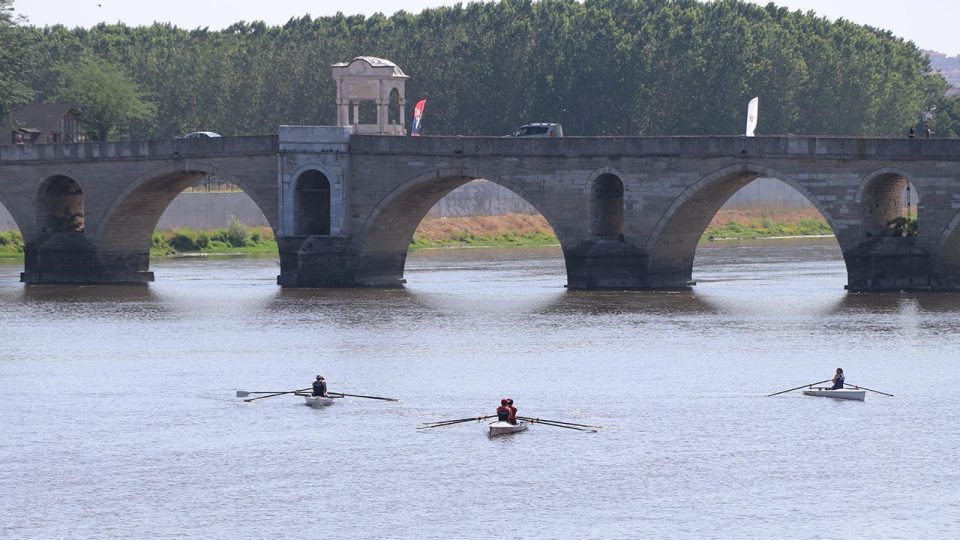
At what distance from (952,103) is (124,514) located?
118457 mm

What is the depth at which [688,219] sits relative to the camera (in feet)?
255

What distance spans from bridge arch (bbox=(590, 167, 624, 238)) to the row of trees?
181 feet

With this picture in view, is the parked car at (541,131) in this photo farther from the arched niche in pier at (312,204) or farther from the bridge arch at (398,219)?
the arched niche in pier at (312,204)

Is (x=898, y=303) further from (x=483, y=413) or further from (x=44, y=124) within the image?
(x=44, y=124)

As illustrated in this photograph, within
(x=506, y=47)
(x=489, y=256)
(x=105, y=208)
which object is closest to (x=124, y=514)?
(x=105, y=208)

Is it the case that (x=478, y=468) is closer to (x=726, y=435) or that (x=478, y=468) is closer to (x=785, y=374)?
(x=726, y=435)

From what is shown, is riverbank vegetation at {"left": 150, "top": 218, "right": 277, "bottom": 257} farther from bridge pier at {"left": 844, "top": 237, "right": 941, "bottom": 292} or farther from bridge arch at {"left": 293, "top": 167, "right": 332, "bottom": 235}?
bridge pier at {"left": 844, "top": 237, "right": 941, "bottom": 292}

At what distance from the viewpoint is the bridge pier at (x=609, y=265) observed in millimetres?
76875

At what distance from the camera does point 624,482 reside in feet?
134

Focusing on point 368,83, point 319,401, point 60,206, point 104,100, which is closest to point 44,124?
point 104,100

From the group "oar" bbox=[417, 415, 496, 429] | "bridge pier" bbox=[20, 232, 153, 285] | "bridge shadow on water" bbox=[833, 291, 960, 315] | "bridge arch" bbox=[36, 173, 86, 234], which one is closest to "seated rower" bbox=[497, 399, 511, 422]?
"oar" bbox=[417, 415, 496, 429]

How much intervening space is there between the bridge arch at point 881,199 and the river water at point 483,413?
295cm

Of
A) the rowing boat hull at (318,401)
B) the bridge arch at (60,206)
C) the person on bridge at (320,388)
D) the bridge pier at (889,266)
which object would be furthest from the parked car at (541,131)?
the rowing boat hull at (318,401)

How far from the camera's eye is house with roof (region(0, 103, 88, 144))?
431 ft
